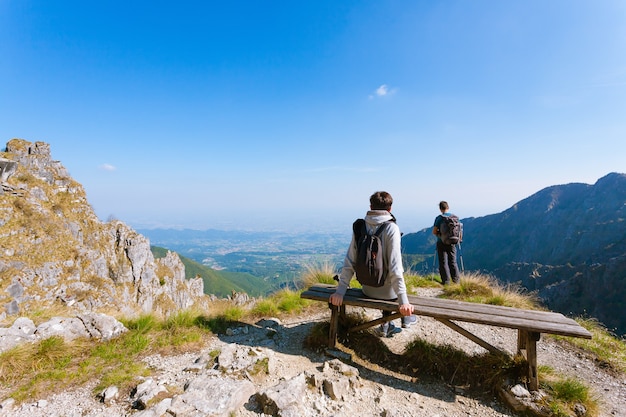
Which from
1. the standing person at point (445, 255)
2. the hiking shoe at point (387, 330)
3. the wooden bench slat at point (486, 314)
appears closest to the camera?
the wooden bench slat at point (486, 314)

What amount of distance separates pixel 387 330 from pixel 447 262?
17.2 ft

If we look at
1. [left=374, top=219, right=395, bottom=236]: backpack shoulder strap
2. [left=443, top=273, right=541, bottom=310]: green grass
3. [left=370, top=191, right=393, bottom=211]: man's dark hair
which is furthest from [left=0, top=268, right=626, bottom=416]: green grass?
[left=370, top=191, right=393, bottom=211]: man's dark hair

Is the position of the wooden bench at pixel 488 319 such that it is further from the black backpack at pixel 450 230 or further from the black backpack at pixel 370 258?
the black backpack at pixel 450 230

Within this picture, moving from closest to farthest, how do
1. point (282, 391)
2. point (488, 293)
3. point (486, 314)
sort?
point (282, 391) → point (486, 314) → point (488, 293)

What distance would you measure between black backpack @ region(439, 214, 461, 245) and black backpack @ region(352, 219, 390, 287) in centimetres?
535

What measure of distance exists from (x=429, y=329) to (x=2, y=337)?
26.0ft

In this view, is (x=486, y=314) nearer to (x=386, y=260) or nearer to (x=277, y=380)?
(x=386, y=260)

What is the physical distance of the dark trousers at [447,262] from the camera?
9.30 m

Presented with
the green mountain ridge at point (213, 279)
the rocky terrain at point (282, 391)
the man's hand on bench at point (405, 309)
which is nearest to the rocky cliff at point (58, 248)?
the rocky terrain at point (282, 391)

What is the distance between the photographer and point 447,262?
975 cm

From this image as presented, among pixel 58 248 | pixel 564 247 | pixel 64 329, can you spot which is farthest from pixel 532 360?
pixel 564 247

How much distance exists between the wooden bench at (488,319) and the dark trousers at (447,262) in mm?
4667

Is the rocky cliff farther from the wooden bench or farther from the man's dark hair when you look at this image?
the man's dark hair

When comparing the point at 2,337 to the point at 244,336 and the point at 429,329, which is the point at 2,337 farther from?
the point at 429,329
